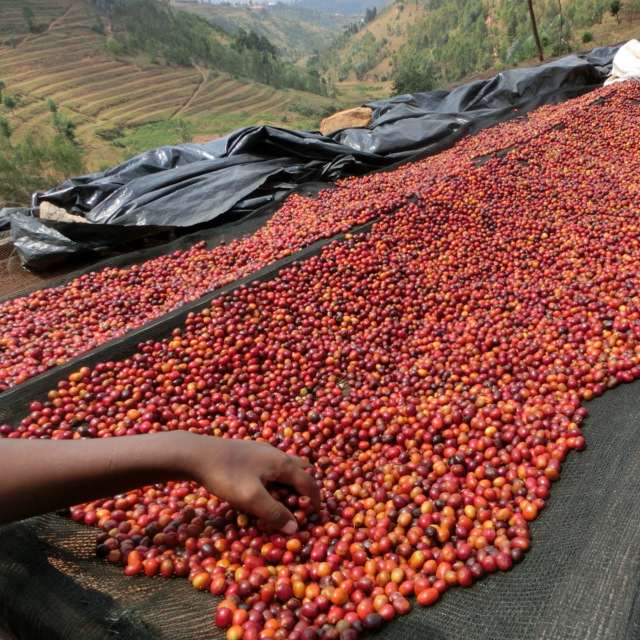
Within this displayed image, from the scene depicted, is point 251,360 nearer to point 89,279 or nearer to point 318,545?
point 318,545

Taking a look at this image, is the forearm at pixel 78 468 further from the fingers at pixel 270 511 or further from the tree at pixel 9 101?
the tree at pixel 9 101

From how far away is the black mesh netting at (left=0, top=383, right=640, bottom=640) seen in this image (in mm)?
1585

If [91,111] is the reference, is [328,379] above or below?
below

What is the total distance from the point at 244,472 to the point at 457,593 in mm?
1026

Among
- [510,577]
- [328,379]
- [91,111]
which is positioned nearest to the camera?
[510,577]

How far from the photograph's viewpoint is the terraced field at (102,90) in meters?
37.7

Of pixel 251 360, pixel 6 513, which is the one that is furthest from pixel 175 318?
pixel 6 513

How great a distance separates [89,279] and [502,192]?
494 cm

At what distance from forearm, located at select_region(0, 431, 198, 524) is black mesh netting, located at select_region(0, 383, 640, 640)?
0.44m

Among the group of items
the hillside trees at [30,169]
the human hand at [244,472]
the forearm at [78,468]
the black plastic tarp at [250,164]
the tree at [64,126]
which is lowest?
the human hand at [244,472]

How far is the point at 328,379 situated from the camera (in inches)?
129

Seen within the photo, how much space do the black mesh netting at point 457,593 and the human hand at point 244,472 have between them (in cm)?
44

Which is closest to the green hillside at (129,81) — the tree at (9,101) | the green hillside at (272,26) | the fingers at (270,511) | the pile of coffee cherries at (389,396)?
the tree at (9,101)

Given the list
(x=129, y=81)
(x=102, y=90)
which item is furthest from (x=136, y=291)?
Answer: (x=129, y=81)
